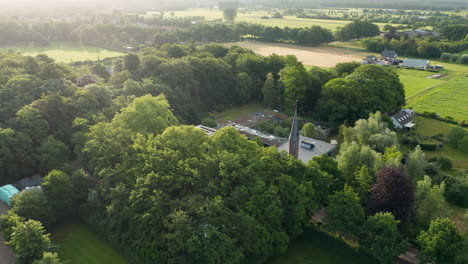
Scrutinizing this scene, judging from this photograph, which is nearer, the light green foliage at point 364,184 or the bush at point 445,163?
the light green foliage at point 364,184

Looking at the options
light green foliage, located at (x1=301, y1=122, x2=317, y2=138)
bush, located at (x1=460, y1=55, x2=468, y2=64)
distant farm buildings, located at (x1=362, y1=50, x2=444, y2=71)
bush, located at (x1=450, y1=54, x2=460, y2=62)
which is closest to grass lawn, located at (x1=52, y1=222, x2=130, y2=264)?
light green foliage, located at (x1=301, y1=122, x2=317, y2=138)

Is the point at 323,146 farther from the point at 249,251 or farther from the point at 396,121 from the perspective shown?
the point at 249,251

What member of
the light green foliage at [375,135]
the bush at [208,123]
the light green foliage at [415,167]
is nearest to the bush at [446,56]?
the light green foliage at [375,135]

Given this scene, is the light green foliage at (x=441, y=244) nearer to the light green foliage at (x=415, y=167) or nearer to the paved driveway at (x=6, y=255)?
the light green foliage at (x=415, y=167)

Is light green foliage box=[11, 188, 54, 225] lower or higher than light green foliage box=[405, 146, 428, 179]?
Answer: lower

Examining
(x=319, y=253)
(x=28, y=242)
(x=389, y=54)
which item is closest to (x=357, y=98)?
(x=319, y=253)

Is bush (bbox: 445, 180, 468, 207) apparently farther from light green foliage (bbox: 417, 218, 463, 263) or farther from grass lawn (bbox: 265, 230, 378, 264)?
grass lawn (bbox: 265, 230, 378, 264)
